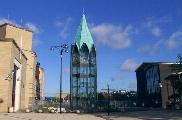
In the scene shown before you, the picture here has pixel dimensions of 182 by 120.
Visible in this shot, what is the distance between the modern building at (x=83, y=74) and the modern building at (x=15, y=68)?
41.9ft

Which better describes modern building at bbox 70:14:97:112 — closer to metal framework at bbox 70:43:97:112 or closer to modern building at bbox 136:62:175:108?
metal framework at bbox 70:43:97:112

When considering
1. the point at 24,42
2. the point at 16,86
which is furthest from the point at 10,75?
the point at 24,42

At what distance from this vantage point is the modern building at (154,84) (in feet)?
325

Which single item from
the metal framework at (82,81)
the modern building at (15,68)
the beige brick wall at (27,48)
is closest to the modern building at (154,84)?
the metal framework at (82,81)

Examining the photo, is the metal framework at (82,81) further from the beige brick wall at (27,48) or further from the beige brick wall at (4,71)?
the beige brick wall at (4,71)

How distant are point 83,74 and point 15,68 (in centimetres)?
1800

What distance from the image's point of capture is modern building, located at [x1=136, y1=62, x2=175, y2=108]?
9917 centimetres

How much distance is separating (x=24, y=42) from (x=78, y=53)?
64.8ft

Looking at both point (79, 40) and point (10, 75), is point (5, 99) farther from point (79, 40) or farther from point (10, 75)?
point (79, 40)

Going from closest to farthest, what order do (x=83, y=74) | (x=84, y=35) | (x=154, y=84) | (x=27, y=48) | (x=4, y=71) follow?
(x=4, y=71)
(x=83, y=74)
(x=84, y=35)
(x=27, y=48)
(x=154, y=84)


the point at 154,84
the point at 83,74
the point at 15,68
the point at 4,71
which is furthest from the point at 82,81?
the point at 154,84

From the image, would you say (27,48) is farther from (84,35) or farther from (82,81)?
(82,81)

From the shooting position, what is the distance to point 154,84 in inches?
4247

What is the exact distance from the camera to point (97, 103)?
8350 centimetres
